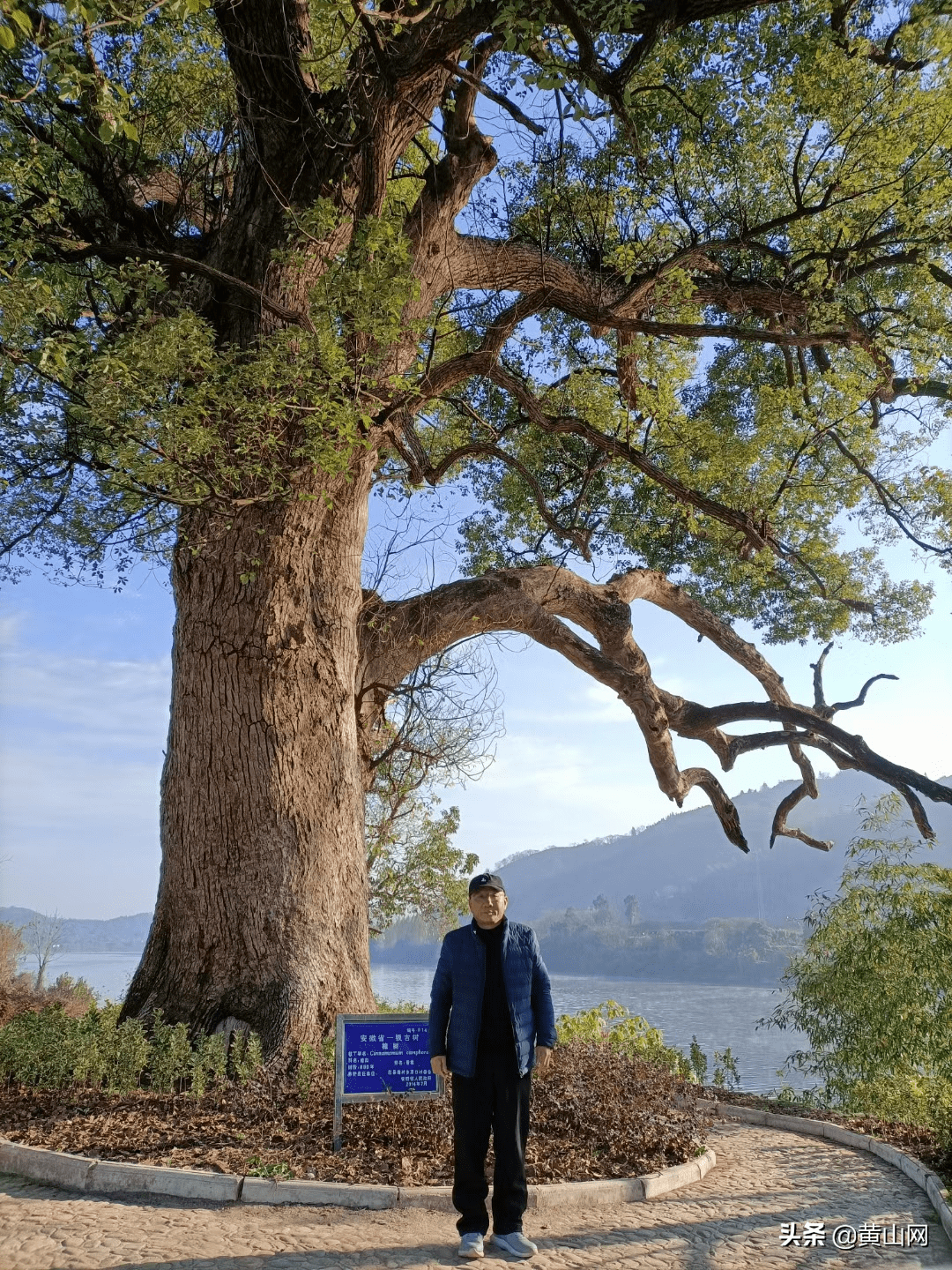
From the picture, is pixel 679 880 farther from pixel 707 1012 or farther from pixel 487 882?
pixel 487 882

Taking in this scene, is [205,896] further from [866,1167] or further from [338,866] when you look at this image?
[866,1167]

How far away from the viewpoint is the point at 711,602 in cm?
1275

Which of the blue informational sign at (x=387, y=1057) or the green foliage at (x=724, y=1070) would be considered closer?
the blue informational sign at (x=387, y=1057)

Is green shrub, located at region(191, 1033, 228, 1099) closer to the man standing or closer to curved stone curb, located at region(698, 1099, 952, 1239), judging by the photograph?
the man standing

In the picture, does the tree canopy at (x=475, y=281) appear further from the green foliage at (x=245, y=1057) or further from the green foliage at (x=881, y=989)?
the green foliage at (x=245, y=1057)

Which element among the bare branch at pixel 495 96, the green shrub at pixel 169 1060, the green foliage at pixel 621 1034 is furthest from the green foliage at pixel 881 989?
the bare branch at pixel 495 96

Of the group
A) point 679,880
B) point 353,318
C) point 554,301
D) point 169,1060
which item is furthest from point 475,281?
point 679,880

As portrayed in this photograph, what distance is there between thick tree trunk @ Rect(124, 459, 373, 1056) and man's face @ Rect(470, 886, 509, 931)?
2.44 metres

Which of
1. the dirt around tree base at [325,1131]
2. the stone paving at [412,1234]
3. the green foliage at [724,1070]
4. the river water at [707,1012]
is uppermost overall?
the dirt around tree base at [325,1131]

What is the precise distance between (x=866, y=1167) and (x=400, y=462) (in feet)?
31.6

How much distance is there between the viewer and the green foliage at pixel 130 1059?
17.8 ft

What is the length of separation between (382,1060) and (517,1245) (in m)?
1.47

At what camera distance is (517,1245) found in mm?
3715

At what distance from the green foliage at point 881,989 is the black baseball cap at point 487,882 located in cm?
543
